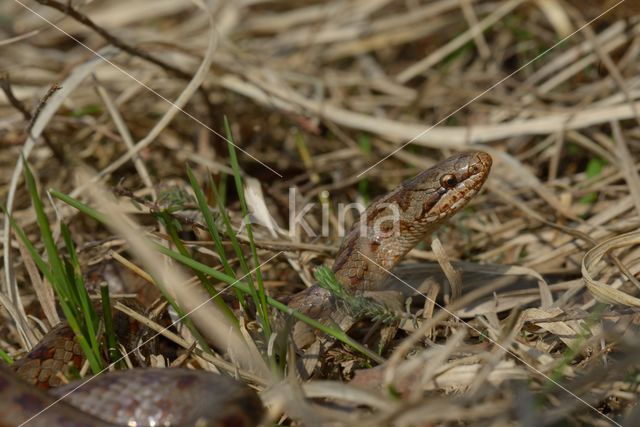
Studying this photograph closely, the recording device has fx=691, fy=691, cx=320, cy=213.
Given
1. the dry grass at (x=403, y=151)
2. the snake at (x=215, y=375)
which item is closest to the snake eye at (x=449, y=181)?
the snake at (x=215, y=375)

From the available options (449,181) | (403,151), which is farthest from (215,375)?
(403,151)

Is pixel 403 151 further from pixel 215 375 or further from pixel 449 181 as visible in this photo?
pixel 215 375

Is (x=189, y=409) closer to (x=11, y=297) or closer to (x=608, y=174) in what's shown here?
(x=11, y=297)

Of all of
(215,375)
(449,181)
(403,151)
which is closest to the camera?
(215,375)

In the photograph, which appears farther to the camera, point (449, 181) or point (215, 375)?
point (449, 181)

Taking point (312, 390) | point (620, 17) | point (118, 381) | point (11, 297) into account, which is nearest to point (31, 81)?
point (11, 297)

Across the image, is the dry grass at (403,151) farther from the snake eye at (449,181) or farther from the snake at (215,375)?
the snake eye at (449,181)
